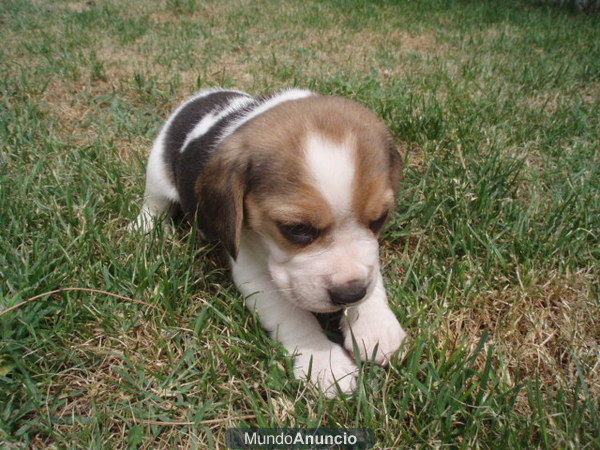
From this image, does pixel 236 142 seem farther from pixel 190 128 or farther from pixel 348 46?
pixel 348 46

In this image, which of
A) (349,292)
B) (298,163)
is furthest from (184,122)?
→ (349,292)

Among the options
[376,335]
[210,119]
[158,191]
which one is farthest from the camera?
[158,191]

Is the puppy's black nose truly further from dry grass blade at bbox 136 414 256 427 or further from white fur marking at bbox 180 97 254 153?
white fur marking at bbox 180 97 254 153

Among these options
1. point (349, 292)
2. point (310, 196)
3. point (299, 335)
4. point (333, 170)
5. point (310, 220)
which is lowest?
Answer: point (299, 335)

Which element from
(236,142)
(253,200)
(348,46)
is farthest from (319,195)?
(348,46)

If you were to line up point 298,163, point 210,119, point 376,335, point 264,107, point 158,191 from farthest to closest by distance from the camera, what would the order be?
point 158,191, point 210,119, point 264,107, point 376,335, point 298,163

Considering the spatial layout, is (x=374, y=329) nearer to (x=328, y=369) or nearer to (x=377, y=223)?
(x=328, y=369)

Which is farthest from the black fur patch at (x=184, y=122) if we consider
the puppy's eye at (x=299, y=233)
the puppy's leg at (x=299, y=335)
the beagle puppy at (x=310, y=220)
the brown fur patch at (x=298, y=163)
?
the puppy's eye at (x=299, y=233)

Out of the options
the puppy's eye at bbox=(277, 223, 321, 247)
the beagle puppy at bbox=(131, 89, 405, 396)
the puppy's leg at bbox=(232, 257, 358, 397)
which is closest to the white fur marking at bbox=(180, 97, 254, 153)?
the beagle puppy at bbox=(131, 89, 405, 396)
